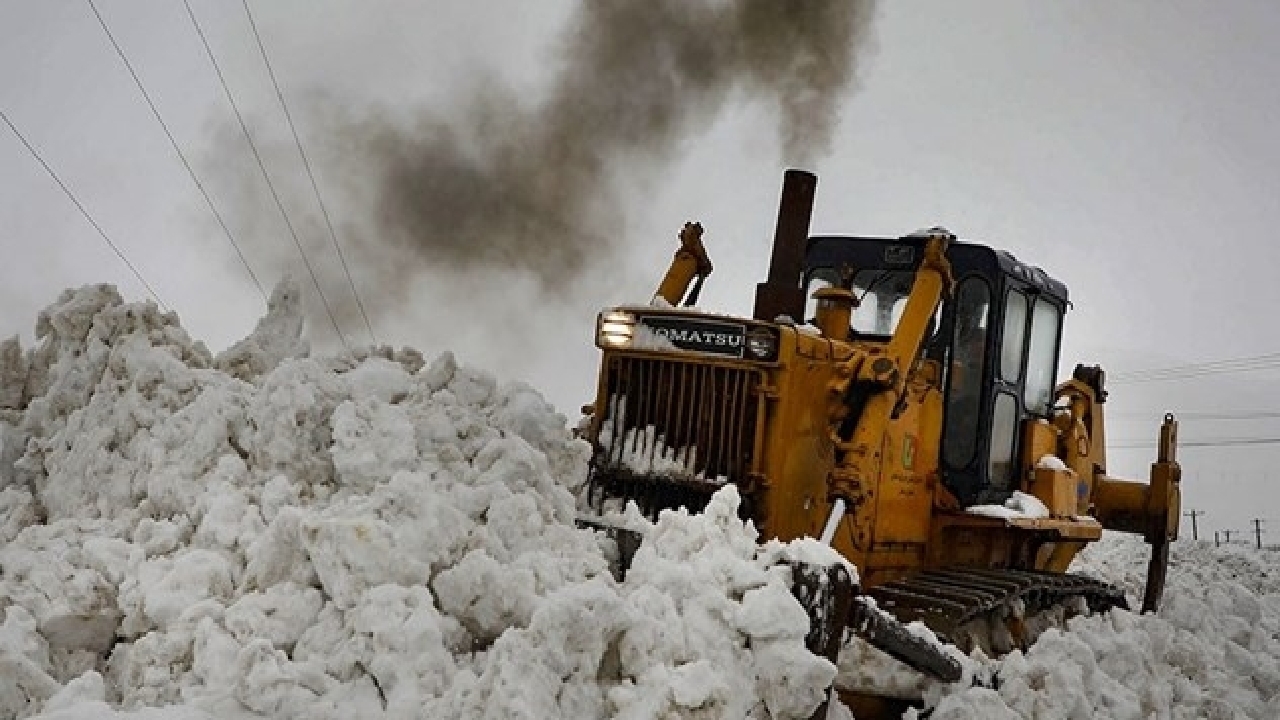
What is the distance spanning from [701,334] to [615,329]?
51cm

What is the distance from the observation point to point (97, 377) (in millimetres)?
5457

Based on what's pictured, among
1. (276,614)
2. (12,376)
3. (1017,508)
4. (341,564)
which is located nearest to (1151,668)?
(1017,508)

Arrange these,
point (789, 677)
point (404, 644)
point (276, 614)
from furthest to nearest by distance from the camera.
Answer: point (789, 677), point (276, 614), point (404, 644)

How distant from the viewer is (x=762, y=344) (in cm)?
622

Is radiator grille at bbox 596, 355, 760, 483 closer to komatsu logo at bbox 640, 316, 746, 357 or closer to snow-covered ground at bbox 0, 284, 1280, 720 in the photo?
komatsu logo at bbox 640, 316, 746, 357

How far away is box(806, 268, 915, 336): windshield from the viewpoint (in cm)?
780

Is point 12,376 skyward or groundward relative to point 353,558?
skyward

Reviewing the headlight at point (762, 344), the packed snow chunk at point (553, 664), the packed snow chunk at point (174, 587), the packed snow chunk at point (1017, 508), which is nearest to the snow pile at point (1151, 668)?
the packed snow chunk at point (1017, 508)

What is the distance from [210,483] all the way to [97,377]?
1378mm

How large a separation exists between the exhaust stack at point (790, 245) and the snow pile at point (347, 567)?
2.26 meters

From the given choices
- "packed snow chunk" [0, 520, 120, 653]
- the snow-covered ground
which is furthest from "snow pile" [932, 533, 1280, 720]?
"packed snow chunk" [0, 520, 120, 653]

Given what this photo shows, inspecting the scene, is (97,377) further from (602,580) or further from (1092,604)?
(1092,604)

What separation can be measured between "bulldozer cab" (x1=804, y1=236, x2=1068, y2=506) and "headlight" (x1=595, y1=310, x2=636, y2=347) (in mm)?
1783

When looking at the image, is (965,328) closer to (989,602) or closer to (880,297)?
(880,297)
